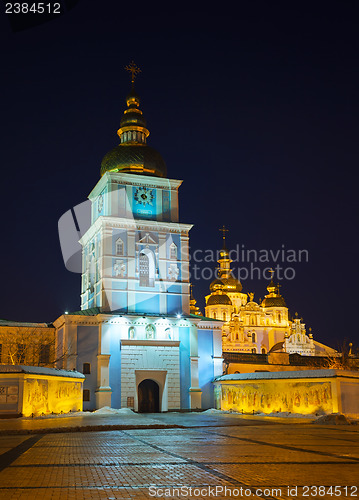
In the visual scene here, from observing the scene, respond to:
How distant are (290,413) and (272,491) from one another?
21702mm

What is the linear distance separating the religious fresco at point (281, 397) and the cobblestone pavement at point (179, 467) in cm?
1230

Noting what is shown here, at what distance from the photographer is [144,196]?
41812mm

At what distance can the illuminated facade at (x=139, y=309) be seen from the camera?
37250 mm

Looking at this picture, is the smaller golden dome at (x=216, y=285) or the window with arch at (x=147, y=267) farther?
the smaller golden dome at (x=216, y=285)

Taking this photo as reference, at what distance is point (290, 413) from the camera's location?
28.5 m

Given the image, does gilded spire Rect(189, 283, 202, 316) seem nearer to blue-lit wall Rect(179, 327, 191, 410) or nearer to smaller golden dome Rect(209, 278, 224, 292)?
smaller golden dome Rect(209, 278, 224, 292)

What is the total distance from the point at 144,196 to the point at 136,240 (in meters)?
3.46

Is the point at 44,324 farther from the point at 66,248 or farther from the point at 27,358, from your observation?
the point at 66,248

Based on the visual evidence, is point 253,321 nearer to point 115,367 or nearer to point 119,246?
point 119,246

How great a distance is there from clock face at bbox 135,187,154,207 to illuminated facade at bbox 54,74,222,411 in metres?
0.07

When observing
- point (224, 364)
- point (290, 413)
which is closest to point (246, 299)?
point (224, 364)

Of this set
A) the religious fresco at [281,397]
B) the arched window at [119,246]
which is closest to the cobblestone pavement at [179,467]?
the religious fresco at [281,397]

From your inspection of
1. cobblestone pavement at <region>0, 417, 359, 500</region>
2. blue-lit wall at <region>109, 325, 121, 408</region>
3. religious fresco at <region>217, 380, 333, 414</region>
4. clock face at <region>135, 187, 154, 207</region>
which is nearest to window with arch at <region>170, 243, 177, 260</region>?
clock face at <region>135, 187, 154, 207</region>

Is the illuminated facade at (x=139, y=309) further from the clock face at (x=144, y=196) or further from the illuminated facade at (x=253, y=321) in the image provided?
the illuminated facade at (x=253, y=321)
